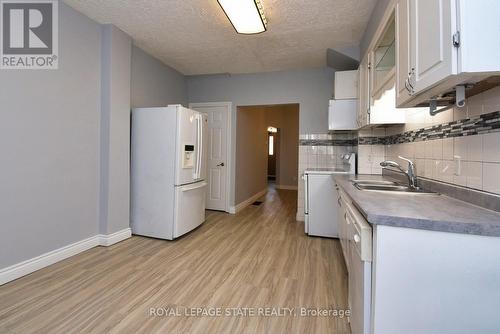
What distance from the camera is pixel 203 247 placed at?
9.36ft

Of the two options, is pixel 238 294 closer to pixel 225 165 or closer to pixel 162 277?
pixel 162 277

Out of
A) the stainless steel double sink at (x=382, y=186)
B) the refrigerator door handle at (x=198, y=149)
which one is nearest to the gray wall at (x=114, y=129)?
the refrigerator door handle at (x=198, y=149)

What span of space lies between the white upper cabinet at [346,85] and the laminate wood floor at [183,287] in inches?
75.8

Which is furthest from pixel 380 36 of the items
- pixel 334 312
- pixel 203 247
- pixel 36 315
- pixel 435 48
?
pixel 36 315

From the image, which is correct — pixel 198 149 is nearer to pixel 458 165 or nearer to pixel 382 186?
pixel 382 186

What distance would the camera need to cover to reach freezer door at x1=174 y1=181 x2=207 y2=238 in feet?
9.91

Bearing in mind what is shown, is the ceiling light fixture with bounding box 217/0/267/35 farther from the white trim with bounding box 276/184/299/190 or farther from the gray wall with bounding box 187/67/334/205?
the white trim with bounding box 276/184/299/190

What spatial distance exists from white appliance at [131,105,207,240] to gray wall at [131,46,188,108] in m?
0.45

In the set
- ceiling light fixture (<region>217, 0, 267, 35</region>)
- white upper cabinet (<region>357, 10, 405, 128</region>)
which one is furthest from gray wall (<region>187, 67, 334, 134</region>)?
ceiling light fixture (<region>217, 0, 267, 35</region>)

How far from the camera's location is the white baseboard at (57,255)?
2.02 metres

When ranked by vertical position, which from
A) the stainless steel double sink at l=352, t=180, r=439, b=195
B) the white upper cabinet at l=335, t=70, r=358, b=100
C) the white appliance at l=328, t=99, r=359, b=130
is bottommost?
the stainless steel double sink at l=352, t=180, r=439, b=195

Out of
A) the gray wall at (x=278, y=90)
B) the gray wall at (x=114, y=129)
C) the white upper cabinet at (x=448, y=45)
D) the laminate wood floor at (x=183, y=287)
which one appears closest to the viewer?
→ the white upper cabinet at (x=448, y=45)

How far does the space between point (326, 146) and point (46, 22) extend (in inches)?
147

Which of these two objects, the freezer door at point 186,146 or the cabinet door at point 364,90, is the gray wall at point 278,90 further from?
the freezer door at point 186,146
